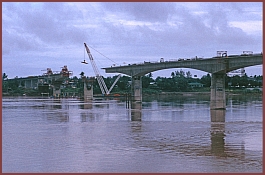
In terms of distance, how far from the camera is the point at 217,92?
76.9 m

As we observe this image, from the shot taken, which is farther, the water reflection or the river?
the water reflection

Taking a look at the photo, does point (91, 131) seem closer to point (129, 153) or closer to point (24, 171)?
point (129, 153)

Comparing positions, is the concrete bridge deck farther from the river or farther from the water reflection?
the water reflection

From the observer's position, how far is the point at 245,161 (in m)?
22.0

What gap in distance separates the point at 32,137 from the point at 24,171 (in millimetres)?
12823

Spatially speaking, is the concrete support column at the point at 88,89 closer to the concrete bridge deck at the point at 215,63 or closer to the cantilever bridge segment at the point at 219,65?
the concrete bridge deck at the point at 215,63

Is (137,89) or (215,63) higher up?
(215,63)

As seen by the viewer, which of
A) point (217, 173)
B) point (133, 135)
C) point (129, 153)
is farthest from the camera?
point (133, 135)

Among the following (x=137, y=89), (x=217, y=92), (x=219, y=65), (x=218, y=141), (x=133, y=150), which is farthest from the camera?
(x=137, y=89)

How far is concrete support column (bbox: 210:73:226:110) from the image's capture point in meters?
73.2

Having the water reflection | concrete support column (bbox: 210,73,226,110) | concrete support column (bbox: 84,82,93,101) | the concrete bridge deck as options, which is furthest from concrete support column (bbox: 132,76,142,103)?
the water reflection

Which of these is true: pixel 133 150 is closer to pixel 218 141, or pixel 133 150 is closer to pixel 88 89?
pixel 218 141

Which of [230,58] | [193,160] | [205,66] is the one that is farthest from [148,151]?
[205,66]

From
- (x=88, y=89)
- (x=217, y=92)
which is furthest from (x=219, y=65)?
(x=88, y=89)
